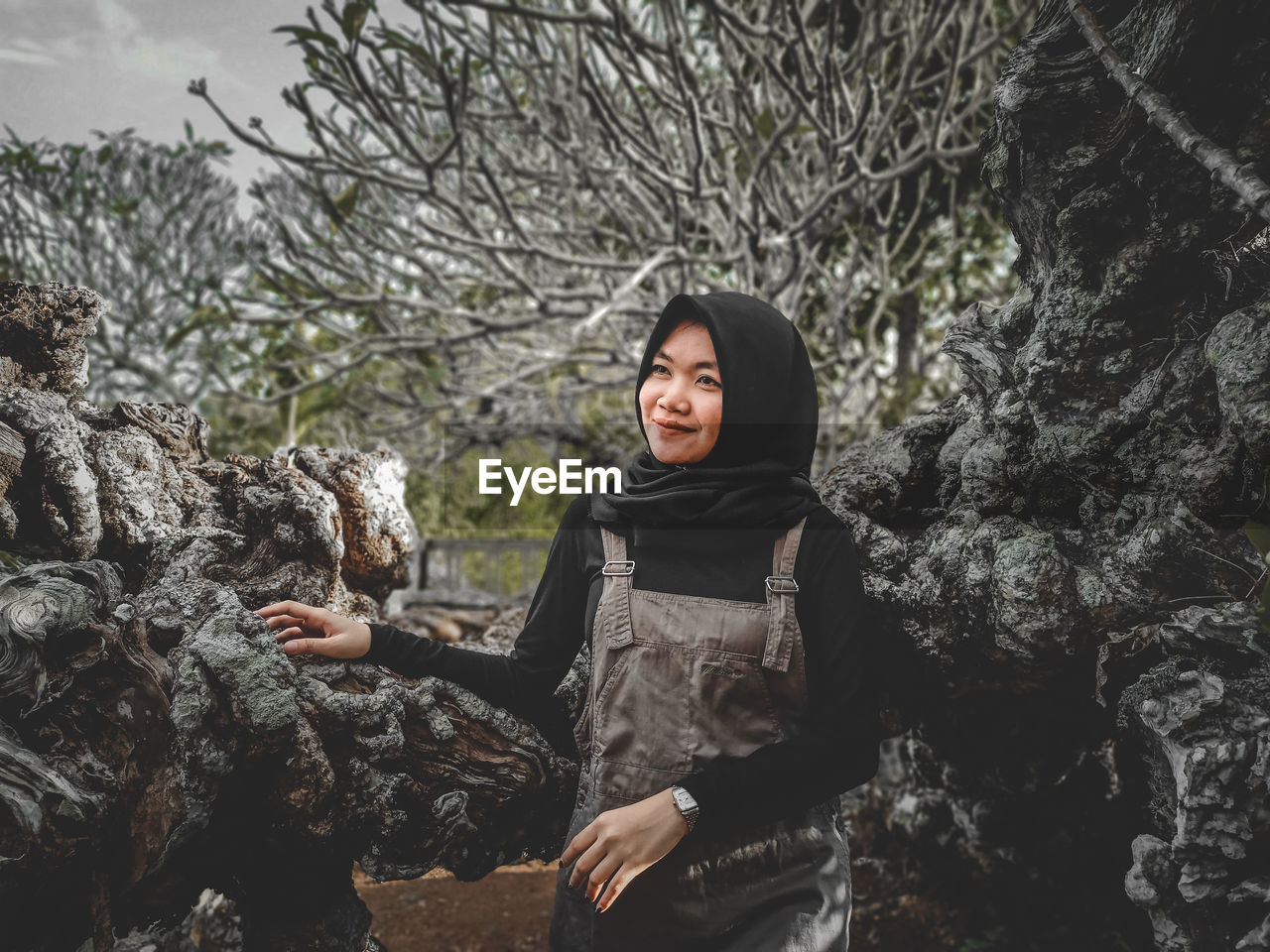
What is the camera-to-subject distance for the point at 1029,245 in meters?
1.45

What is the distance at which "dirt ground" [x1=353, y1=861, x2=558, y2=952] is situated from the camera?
198 centimetres

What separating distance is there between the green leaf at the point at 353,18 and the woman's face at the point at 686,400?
5.46ft

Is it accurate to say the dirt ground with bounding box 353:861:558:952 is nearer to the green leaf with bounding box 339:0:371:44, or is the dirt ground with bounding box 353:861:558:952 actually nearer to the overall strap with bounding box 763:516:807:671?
the overall strap with bounding box 763:516:807:671

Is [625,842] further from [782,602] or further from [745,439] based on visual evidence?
[745,439]

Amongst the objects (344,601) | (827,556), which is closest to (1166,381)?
(827,556)

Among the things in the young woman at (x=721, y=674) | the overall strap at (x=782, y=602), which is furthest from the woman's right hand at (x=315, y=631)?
the overall strap at (x=782, y=602)

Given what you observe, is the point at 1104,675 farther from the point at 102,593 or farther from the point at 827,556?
the point at 102,593

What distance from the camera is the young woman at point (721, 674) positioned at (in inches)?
44.4

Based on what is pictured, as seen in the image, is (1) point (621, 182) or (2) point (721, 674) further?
(1) point (621, 182)

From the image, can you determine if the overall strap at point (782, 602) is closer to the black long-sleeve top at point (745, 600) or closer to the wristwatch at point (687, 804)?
the black long-sleeve top at point (745, 600)

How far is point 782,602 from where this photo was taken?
1.20 m

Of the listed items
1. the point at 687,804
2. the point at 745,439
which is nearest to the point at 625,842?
the point at 687,804

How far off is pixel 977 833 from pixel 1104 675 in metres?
0.93

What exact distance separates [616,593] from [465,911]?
137cm
